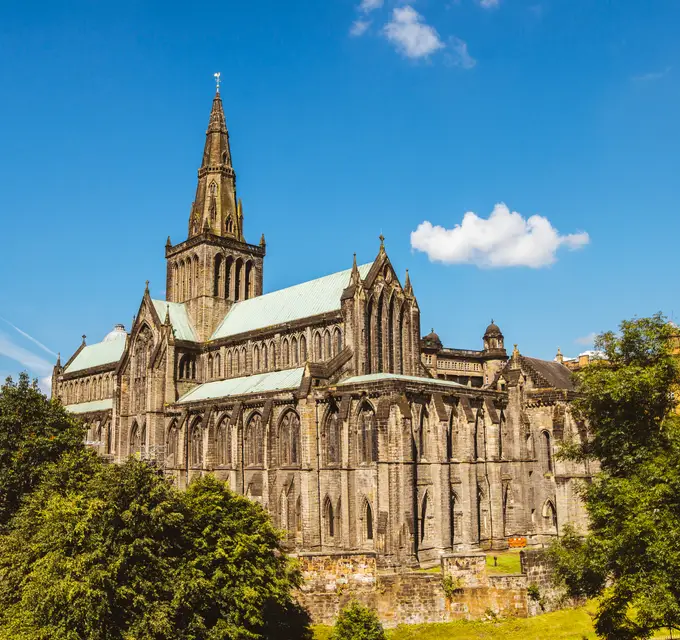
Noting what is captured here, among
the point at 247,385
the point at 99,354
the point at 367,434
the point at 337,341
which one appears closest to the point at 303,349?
the point at 337,341

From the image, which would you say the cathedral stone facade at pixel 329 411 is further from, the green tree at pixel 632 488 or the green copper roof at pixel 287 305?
the green tree at pixel 632 488

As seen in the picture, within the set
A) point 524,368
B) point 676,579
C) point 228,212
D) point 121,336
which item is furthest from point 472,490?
point 121,336

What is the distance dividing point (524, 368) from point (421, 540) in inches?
836

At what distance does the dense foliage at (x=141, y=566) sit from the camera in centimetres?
3086

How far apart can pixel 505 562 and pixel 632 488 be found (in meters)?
19.2

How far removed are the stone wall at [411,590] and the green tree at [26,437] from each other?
62.8 ft

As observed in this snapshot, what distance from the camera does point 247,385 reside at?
66438 mm

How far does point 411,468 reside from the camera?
50469mm

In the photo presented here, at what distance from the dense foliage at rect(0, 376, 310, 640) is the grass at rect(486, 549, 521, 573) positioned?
13993 millimetres

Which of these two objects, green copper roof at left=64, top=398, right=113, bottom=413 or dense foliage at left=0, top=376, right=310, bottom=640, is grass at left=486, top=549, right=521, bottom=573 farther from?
green copper roof at left=64, top=398, right=113, bottom=413

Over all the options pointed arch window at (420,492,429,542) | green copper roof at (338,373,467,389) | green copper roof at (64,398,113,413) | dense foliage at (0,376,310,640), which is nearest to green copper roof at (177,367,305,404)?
green copper roof at (338,373,467,389)

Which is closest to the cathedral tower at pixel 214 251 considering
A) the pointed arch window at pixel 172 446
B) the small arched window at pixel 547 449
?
the pointed arch window at pixel 172 446

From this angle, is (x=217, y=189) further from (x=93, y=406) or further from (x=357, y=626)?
(x=357, y=626)

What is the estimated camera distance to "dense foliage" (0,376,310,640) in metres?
30.9
